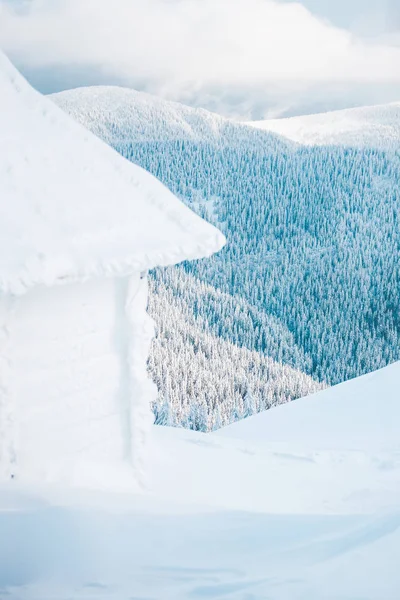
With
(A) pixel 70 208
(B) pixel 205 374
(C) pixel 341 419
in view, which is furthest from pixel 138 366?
(B) pixel 205 374

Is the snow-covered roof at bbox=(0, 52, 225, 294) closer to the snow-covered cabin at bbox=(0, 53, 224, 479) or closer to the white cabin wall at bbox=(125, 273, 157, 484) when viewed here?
the snow-covered cabin at bbox=(0, 53, 224, 479)

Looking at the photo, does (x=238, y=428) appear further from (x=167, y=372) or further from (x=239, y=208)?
(x=239, y=208)

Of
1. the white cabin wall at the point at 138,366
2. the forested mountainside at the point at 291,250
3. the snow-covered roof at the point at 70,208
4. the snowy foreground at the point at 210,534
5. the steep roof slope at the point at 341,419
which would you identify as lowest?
the forested mountainside at the point at 291,250

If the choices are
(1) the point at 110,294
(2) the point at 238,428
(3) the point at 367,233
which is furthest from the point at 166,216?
(3) the point at 367,233

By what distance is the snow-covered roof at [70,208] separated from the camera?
14.6 ft

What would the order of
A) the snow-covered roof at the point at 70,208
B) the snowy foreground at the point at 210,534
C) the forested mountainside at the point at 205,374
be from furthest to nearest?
the forested mountainside at the point at 205,374 → the snow-covered roof at the point at 70,208 → the snowy foreground at the point at 210,534

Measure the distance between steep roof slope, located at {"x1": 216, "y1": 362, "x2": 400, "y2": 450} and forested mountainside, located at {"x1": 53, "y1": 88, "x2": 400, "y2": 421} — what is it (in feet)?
158

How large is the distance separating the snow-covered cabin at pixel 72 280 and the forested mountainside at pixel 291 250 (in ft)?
183

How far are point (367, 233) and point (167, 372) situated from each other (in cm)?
8738

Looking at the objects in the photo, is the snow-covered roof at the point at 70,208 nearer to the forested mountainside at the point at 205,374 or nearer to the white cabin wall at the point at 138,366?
the white cabin wall at the point at 138,366

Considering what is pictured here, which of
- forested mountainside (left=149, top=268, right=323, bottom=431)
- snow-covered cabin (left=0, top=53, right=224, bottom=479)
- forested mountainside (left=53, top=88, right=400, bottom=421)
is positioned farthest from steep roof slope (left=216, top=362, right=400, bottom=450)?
forested mountainside (left=53, top=88, right=400, bottom=421)

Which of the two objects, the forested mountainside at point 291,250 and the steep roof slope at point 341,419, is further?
the forested mountainside at point 291,250

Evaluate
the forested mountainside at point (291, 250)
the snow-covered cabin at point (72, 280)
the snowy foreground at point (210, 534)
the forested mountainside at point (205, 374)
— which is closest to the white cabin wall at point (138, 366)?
the snow-covered cabin at point (72, 280)

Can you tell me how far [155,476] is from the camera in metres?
5.93
